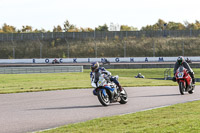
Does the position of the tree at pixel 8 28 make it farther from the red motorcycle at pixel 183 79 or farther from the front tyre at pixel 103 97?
the front tyre at pixel 103 97

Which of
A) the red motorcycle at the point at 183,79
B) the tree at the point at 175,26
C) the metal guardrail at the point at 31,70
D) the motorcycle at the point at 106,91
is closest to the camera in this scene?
the motorcycle at the point at 106,91

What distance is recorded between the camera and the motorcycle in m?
13.5

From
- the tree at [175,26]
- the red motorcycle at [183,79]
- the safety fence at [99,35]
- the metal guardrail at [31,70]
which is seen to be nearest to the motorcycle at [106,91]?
the red motorcycle at [183,79]

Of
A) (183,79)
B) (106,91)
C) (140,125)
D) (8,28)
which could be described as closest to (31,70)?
(183,79)

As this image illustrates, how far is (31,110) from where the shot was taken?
1264 cm

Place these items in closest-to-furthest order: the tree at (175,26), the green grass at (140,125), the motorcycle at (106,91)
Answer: the green grass at (140,125)
the motorcycle at (106,91)
the tree at (175,26)

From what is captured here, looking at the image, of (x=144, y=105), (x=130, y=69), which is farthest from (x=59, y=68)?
(x=144, y=105)

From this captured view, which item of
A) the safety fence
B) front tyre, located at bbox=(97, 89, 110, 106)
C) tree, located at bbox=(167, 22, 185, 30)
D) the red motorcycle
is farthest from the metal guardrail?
tree, located at bbox=(167, 22, 185, 30)

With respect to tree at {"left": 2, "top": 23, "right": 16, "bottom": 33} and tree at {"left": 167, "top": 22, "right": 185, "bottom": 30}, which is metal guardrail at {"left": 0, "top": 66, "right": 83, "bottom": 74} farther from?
tree at {"left": 167, "top": 22, "right": 185, "bottom": 30}

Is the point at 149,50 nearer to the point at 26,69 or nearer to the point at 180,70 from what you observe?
the point at 26,69

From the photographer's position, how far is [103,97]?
13.8 m

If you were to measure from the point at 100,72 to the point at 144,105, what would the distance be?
1.90 meters

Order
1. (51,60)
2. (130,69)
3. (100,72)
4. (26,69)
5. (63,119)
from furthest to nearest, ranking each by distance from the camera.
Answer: (51,60) → (130,69) → (26,69) → (100,72) → (63,119)

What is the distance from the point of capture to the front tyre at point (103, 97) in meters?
13.6
